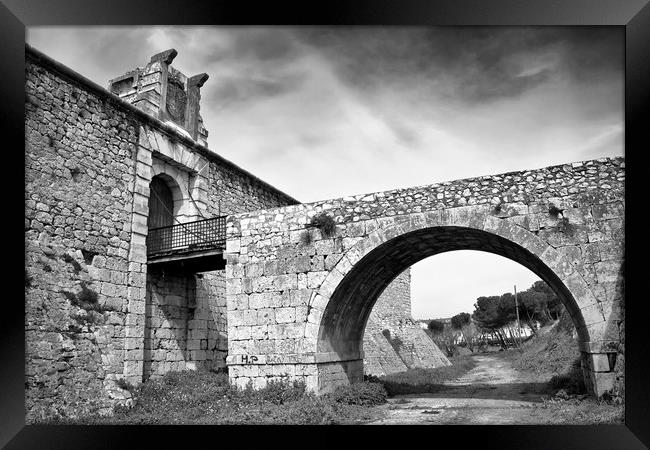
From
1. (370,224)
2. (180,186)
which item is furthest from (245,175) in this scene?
(370,224)

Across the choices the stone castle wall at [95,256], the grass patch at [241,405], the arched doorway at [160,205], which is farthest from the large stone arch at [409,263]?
the arched doorway at [160,205]

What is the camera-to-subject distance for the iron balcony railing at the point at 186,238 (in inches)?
476

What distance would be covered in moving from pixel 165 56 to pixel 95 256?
624cm

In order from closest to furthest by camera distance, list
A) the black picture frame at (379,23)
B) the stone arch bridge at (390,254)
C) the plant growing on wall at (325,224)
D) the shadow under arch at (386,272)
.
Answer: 1. the black picture frame at (379,23)
2. the stone arch bridge at (390,254)
3. the shadow under arch at (386,272)
4. the plant growing on wall at (325,224)

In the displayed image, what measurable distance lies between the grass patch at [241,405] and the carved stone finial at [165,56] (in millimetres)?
8454

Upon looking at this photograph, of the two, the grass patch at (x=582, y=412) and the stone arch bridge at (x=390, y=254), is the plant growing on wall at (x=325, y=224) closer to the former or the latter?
the stone arch bridge at (x=390, y=254)

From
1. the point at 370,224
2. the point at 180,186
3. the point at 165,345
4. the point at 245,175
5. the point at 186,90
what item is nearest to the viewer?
the point at 370,224

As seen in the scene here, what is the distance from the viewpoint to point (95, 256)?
10898 millimetres

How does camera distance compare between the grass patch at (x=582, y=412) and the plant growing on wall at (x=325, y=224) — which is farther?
the plant growing on wall at (x=325, y=224)

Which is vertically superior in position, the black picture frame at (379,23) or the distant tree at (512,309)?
the black picture frame at (379,23)

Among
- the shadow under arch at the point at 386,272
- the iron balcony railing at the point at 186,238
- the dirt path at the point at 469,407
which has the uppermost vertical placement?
the iron balcony railing at the point at 186,238

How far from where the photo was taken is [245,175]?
16.6 meters

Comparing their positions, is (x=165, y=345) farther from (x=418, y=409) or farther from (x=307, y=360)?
(x=418, y=409)

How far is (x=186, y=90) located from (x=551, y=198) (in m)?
11.0
